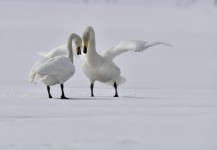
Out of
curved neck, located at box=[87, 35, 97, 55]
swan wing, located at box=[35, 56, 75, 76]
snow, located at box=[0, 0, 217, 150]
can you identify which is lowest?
snow, located at box=[0, 0, 217, 150]

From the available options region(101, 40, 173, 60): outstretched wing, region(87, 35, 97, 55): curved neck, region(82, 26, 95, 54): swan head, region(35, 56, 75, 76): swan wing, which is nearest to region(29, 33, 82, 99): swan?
region(35, 56, 75, 76): swan wing

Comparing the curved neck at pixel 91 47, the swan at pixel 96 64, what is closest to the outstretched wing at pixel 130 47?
the swan at pixel 96 64

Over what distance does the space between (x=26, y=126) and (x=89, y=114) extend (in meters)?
1.16

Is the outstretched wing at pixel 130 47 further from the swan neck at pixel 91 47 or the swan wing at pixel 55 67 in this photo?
the swan wing at pixel 55 67

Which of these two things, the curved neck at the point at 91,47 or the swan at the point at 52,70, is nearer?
A: the swan at the point at 52,70

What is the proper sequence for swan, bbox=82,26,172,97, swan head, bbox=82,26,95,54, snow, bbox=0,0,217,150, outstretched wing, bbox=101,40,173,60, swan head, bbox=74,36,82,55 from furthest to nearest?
1. outstretched wing, bbox=101,40,173,60
2. swan head, bbox=74,36,82,55
3. swan, bbox=82,26,172,97
4. swan head, bbox=82,26,95,54
5. snow, bbox=0,0,217,150

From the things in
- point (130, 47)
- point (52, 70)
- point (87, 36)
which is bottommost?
point (52, 70)

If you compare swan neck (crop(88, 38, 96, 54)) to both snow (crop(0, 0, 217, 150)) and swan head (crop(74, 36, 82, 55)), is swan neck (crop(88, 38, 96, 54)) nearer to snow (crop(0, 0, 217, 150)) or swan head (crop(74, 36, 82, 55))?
swan head (crop(74, 36, 82, 55))

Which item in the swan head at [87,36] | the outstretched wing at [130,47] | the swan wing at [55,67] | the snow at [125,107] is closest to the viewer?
the snow at [125,107]

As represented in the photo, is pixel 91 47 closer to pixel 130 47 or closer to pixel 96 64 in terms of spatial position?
pixel 96 64

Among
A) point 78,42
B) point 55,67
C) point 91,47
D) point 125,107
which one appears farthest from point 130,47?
point 125,107

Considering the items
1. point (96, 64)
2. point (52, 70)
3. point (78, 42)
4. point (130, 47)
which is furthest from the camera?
point (130, 47)

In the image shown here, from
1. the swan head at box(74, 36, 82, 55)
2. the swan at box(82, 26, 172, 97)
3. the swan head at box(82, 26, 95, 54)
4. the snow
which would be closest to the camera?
the snow

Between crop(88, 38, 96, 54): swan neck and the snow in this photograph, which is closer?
the snow
